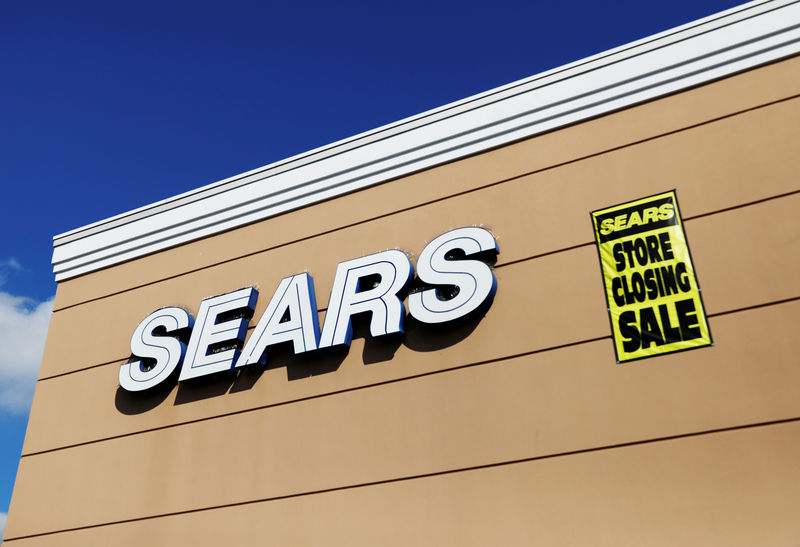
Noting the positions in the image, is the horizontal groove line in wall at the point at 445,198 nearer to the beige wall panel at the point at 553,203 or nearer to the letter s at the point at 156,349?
the beige wall panel at the point at 553,203

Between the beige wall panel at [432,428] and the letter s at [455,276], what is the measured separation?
2.40ft

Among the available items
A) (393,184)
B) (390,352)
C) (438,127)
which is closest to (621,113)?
(438,127)

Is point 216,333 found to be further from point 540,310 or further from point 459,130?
point 540,310

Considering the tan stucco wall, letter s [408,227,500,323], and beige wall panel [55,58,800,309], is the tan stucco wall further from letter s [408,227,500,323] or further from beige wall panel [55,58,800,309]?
letter s [408,227,500,323]

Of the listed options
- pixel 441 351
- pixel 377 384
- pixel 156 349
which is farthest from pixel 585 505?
pixel 156 349

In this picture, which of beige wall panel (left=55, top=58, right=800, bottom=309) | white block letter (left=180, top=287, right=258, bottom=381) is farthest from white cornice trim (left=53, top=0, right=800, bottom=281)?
white block letter (left=180, top=287, right=258, bottom=381)

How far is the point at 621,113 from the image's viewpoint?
8.60 meters

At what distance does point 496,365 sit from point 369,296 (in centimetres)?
185

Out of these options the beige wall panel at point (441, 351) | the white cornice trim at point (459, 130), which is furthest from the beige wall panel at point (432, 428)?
the white cornice trim at point (459, 130)

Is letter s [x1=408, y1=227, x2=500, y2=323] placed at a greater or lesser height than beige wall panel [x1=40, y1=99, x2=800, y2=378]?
lesser

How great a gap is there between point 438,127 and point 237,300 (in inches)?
141

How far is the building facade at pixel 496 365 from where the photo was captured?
6.75 m

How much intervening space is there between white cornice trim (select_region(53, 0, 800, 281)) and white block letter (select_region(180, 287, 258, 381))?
1.34 meters

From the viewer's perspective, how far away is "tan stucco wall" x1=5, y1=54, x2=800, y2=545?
6668 millimetres
